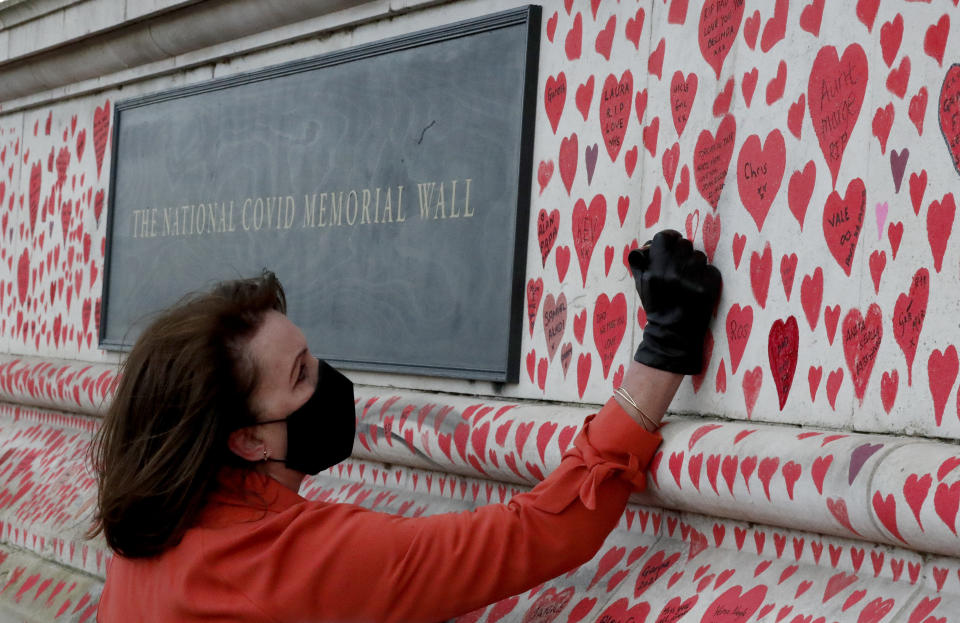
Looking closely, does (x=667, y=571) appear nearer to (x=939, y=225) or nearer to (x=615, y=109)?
(x=939, y=225)

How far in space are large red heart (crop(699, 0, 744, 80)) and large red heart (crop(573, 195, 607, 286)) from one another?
357mm

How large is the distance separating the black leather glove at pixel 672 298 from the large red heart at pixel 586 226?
33 cm

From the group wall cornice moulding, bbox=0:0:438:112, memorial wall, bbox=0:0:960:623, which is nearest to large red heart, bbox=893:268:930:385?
memorial wall, bbox=0:0:960:623

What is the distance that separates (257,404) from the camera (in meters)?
1.96

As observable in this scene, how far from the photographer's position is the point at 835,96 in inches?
74.0

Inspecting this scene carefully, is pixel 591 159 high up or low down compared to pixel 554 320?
up

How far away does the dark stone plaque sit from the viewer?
2.60 metres

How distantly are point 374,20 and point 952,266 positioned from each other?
170 centimetres

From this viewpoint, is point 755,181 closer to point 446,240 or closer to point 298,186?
point 446,240

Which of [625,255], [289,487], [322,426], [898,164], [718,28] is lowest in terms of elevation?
[289,487]

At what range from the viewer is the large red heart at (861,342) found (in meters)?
1.80

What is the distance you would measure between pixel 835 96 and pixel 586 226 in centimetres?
63

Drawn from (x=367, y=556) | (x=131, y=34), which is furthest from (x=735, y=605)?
(x=131, y=34)

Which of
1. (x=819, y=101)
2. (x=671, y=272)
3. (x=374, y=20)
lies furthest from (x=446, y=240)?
(x=819, y=101)
